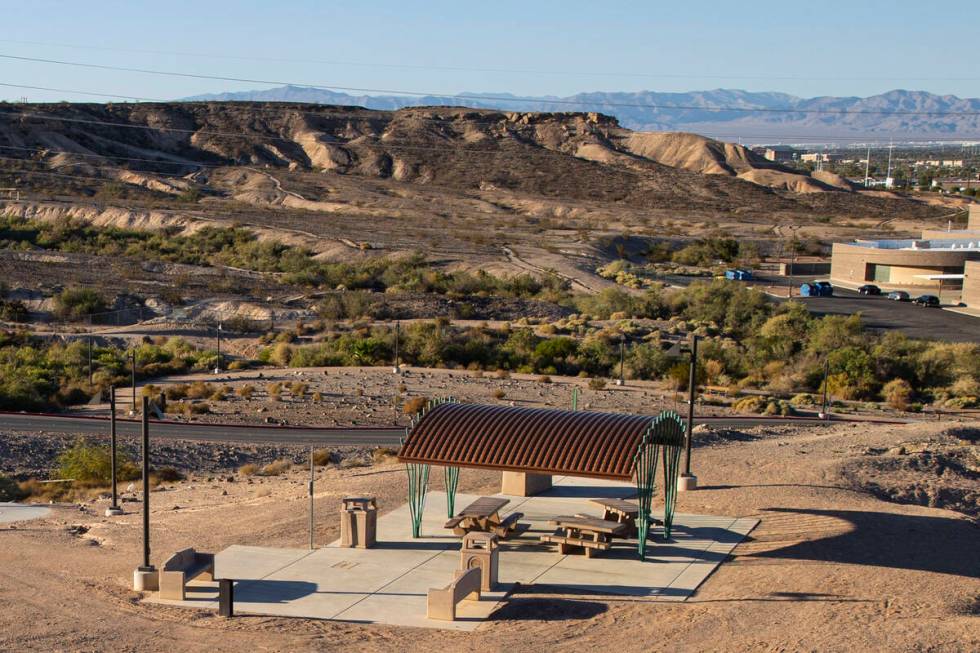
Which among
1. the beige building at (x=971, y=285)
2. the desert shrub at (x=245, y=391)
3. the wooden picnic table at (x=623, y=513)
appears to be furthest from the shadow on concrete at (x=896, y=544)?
the beige building at (x=971, y=285)

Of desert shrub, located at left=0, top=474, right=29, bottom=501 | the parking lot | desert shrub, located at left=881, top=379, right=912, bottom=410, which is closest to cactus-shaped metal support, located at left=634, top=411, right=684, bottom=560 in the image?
desert shrub, located at left=0, top=474, right=29, bottom=501

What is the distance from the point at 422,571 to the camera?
65.1 ft

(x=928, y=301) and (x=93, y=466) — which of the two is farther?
(x=928, y=301)

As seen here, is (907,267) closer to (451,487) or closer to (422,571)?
(451,487)

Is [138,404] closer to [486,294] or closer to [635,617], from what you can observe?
[635,617]

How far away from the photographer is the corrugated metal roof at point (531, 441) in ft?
63.9

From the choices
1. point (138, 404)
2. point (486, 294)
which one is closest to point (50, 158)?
point (486, 294)

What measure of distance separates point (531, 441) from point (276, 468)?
1059 centimetres

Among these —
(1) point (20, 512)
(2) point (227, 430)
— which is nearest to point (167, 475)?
(1) point (20, 512)

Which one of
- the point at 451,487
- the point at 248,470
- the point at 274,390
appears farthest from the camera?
the point at 274,390

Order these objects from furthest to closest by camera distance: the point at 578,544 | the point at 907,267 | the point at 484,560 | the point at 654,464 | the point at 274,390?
the point at 907,267 < the point at 274,390 < the point at 654,464 < the point at 578,544 < the point at 484,560

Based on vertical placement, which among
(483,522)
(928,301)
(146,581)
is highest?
(483,522)

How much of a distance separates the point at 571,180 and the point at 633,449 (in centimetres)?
12158

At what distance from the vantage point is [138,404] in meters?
38.7
